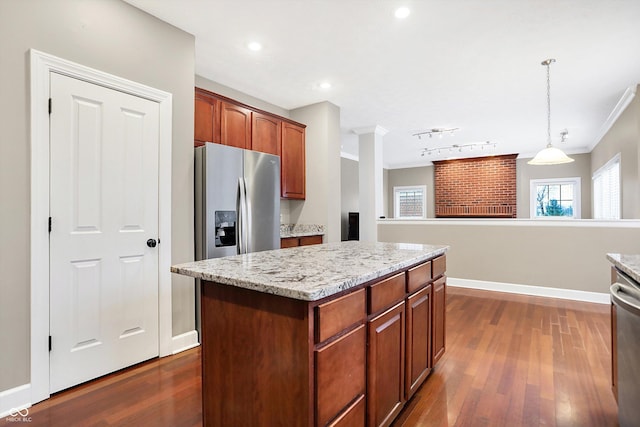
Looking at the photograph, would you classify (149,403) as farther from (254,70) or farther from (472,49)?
(472,49)

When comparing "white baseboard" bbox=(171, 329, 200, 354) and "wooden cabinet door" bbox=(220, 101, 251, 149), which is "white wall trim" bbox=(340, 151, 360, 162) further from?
"white baseboard" bbox=(171, 329, 200, 354)

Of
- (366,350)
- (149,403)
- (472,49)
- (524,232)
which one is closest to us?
(366,350)

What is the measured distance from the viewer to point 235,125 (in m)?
3.48

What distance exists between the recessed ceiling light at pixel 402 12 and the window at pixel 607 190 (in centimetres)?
422

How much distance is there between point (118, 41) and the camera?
2.24 meters

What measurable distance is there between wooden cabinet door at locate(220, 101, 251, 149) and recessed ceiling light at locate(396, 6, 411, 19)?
6.12 ft

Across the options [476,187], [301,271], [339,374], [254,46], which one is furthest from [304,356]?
[476,187]

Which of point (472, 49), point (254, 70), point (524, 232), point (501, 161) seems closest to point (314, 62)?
point (254, 70)

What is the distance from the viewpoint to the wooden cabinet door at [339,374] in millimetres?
1106

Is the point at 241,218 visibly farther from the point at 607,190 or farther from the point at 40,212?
the point at 607,190

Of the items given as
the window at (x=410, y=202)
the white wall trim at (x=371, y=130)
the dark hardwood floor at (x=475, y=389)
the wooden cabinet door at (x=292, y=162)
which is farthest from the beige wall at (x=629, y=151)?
the window at (x=410, y=202)

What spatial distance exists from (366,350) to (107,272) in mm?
1850

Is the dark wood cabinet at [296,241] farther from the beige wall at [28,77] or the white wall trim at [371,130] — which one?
the white wall trim at [371,130]

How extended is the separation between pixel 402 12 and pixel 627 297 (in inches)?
86.2
